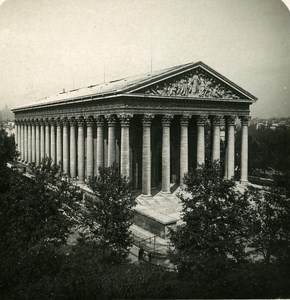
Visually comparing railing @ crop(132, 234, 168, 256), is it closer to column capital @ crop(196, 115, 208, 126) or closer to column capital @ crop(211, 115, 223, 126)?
column capital @ crop(196, 115, 208, 126)

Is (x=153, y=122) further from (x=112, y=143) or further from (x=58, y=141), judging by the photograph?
(x=58, y=141)

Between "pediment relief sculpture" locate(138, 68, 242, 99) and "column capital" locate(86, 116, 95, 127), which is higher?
"pediment relief sculpture" locate(138, 68, 242, 99)

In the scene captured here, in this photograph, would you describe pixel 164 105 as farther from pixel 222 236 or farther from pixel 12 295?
pixel 12 295

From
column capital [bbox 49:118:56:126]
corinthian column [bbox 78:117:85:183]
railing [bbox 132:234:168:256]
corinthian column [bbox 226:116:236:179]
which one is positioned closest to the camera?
railing [bbox 132:234:168:256]

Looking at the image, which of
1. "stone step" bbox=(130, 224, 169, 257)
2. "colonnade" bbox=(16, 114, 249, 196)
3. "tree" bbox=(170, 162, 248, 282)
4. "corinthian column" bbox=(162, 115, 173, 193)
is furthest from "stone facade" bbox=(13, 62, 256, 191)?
"tree" bbox=(170, 162, 248, 282)

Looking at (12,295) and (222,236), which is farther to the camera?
(222,236)

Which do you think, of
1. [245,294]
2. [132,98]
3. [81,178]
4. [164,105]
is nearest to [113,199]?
[245,294]

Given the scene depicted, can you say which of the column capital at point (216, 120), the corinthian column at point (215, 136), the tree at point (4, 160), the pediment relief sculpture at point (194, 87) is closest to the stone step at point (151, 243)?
the tree at point (4, 160)
